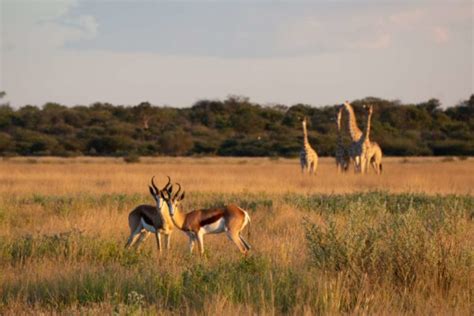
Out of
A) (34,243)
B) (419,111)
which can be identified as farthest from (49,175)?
(419,111)

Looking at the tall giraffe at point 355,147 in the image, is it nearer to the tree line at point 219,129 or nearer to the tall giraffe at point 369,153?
the tall giraffe at point 369,153

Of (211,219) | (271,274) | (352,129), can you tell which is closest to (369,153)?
(352,129)

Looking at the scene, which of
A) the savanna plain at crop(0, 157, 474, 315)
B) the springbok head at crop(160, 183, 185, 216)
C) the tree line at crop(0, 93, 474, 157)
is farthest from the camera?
the tree line at crop(0, 93, 474, 157)

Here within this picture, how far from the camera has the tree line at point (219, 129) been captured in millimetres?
55250

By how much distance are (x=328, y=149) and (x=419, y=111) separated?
19465 millimetres

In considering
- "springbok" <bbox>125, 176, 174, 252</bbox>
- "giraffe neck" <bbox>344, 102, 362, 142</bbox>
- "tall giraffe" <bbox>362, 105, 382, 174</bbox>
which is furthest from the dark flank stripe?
"giraffe neck" <bbox>344, 102, 362, 142</bbox>

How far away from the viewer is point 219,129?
2847 inches

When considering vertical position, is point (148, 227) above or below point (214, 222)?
below

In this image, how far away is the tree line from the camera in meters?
55.2

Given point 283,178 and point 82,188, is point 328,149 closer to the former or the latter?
point 283,178

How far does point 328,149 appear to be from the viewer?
5722cm

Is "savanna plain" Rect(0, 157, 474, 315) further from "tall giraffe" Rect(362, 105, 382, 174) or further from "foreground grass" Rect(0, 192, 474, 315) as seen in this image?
"tall giraffe" Rect(362, 105, 382, 174)

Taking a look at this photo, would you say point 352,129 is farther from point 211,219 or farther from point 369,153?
point 211,219

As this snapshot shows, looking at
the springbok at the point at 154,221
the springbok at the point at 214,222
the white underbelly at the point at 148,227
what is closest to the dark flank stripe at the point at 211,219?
the springbok at the point at 214,222
